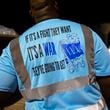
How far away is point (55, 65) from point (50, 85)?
5.0 inches

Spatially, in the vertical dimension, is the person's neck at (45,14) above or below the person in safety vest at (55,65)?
above

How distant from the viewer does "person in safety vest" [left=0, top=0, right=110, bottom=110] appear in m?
2.61

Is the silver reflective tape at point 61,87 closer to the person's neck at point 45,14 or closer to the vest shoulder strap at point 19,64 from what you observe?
the vest shoulder strap at point 19,64

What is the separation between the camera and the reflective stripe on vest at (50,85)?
2.62m

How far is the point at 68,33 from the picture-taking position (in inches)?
106

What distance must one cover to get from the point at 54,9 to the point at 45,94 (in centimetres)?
57

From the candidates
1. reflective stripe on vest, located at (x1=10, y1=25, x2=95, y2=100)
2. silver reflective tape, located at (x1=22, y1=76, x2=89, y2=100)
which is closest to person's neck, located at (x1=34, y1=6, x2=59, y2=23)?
reflective stripe on vest, located at (x1=10, y1=25, x2=95, y2=100)

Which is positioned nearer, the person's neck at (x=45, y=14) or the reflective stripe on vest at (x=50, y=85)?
the reflective stripe on vest at (x=50, y=85)

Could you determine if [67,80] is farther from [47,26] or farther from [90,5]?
[90,5]

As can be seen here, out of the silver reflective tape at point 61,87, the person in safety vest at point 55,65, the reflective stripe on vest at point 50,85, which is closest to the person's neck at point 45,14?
the person in safety vest at point 55,65

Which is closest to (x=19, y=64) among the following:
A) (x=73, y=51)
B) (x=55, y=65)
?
(x=55, y=65)

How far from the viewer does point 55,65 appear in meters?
2.61

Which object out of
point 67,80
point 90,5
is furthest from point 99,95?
point 90,5

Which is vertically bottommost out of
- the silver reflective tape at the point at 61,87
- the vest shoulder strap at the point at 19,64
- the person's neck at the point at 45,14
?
the silver reflective tape at the point at 61,87
